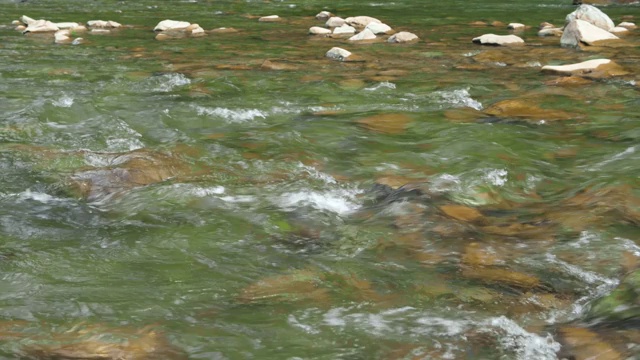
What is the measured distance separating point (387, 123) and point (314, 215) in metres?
3.50

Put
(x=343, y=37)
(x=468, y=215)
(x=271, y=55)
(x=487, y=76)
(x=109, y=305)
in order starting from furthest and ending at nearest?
1. (x=343, y=37)
2. (x=271, y=55)
3. (x=487, y=76)
4. (x=468, y=215)
5. (x=109, y=305)

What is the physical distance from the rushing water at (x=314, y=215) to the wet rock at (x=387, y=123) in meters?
0.06

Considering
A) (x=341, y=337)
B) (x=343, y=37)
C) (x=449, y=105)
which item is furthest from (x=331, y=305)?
(x=343, y=37)

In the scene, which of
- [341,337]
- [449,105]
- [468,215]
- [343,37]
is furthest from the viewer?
[343,37]

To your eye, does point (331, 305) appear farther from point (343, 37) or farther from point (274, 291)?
point (343, 37)

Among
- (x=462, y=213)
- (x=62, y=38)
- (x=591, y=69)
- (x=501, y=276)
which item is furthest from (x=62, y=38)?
(x=501, y=276)

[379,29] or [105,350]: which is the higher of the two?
[105,350]

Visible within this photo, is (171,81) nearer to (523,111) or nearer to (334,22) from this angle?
(523,111)

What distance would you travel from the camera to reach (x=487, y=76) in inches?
509

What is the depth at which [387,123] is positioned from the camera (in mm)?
9688

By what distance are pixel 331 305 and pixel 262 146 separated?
3834mm

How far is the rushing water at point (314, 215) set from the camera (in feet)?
14.9

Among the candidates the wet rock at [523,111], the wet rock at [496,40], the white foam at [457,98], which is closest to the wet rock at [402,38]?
the wet rock at [496,40]

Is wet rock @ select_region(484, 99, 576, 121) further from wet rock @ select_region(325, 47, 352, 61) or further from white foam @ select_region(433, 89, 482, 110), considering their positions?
wet rock @ select_region(325, 47, 352, 61)
